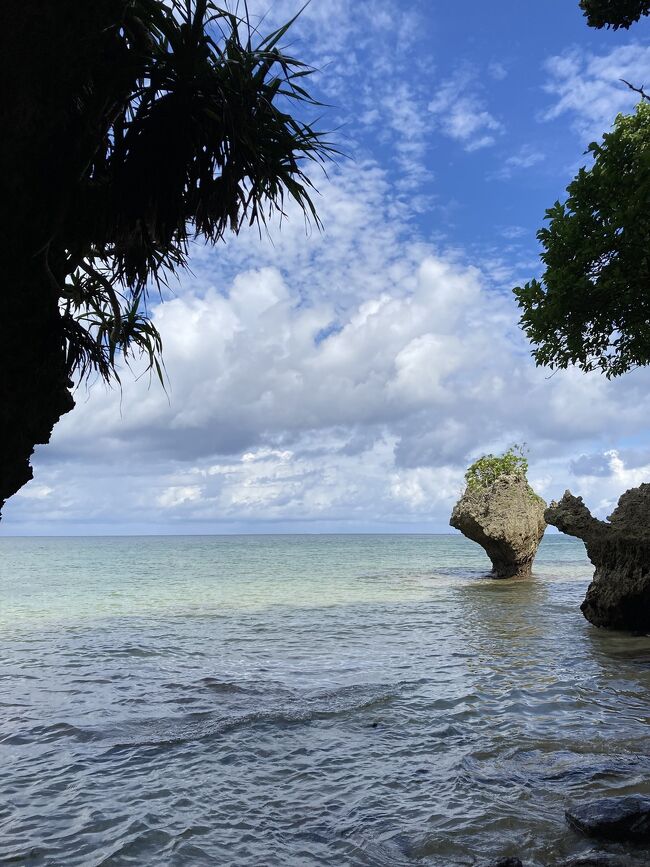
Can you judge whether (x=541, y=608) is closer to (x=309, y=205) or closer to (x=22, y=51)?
(x=309, y=205)

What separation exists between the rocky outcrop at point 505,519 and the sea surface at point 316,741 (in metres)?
13.2

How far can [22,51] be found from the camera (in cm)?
438

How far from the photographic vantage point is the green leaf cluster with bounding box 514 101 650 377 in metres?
11.3

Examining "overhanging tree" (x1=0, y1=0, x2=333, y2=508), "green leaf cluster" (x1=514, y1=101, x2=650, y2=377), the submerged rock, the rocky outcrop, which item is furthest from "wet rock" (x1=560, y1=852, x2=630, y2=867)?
the rocky outcrop

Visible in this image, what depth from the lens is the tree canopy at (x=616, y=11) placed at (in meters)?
8.92

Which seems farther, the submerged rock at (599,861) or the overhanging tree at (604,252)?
the overhanging tree at (604,252)

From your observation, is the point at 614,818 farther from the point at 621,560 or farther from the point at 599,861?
the point at 621,560

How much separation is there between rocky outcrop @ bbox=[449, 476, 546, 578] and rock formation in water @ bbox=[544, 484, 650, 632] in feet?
44.7

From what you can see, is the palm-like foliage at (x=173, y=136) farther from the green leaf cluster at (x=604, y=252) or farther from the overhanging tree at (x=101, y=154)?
the green leaf cluster at (x=604, y=252)

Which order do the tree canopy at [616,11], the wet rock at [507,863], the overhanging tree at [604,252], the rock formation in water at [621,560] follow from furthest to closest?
the rock formation in water at [621,560] < the overhanging tree at [604,252] < the tree canopy at [616,11] < the wet rock at [507,863]

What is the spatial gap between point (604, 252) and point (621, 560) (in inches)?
292

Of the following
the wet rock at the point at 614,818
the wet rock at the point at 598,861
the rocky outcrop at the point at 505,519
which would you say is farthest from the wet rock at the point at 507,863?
the rocky outcrop at the point at 505,519

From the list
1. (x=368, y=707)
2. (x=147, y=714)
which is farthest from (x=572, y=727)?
(x=147, y=714)

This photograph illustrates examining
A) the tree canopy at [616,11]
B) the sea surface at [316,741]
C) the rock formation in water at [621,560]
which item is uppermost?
the tree canopy at [616,11]
